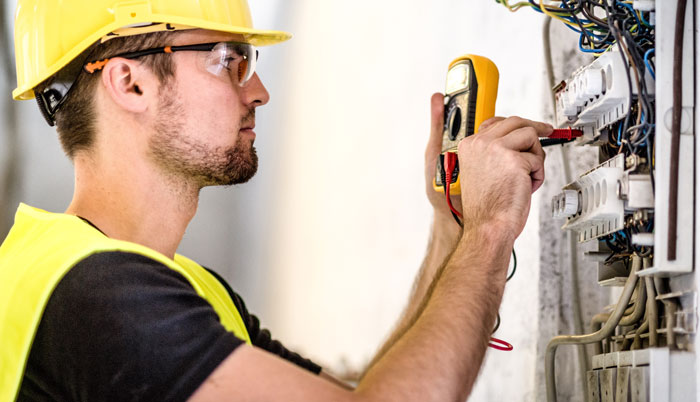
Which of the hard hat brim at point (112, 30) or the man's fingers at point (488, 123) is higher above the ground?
the hard hat brim at point (112, 30)

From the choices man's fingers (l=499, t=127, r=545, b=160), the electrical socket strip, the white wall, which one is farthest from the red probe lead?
the white wall

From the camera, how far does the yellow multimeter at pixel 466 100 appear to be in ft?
4.24

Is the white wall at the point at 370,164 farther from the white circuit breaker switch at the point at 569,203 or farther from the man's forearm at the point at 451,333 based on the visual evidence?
the man's forearm at the point at 451,333

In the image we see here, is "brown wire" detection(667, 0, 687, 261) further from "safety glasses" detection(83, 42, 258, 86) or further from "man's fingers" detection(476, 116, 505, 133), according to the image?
"safety glasses" detection(83, 42, 258, 86)

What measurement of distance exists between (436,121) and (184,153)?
19.0 inches

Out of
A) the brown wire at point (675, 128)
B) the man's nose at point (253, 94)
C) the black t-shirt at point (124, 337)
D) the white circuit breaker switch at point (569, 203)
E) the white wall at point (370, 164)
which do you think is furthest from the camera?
the white wall at point (370, 164)

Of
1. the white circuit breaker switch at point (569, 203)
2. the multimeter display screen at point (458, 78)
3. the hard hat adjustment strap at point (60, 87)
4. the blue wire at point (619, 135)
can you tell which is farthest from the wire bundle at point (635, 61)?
the hard hat adjustment strap at point (60, 87)

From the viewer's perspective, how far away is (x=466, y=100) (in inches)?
51.5

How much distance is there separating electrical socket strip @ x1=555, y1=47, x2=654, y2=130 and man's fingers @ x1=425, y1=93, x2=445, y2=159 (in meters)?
0.23

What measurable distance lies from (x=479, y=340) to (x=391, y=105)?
1.62 m

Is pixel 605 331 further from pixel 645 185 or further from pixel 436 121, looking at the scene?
pixel 436 121

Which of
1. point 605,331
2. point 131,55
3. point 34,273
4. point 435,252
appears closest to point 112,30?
point 131,55

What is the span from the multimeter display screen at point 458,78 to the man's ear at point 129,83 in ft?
1.72

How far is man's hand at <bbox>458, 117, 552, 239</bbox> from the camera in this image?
108 cm
